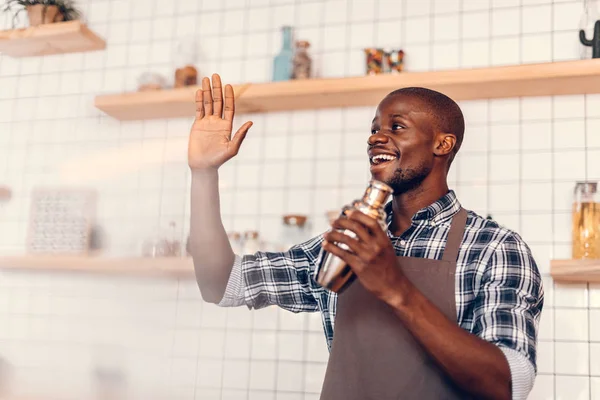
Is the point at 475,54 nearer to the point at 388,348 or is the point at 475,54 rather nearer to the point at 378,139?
the point at 378,139

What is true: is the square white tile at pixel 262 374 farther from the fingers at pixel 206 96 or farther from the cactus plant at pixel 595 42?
the fingers at pixel 206 96

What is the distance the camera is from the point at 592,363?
1973 mm

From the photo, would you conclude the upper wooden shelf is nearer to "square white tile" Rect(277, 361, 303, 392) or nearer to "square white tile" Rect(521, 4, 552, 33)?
"square white tile" Rect(521, 4, 552, 33)

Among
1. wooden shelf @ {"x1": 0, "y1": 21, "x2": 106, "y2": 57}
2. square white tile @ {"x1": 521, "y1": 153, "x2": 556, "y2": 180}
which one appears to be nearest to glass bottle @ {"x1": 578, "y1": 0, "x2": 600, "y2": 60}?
square white tile @ {"x1": 521, "y1": 153, "x2": 556, "y2": 180}

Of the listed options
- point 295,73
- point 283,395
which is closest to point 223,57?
point 295,73

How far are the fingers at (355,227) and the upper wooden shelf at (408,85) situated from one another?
43.4 inches

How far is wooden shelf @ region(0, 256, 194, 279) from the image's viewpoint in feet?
1.74

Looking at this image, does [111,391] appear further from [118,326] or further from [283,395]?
[283,395]

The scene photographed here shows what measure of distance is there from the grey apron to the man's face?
10 centimetres

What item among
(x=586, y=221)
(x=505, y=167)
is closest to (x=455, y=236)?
(x=586, y=221)

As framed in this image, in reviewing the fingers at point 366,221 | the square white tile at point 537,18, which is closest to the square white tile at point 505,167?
the square white tile at point 537,18

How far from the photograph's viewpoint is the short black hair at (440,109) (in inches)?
47.3

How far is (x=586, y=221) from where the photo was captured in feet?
6.44

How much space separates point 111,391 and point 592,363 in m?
1.71
